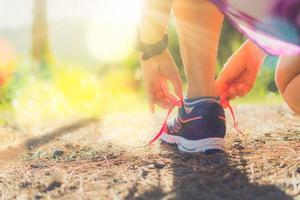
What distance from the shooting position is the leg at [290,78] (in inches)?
82.1

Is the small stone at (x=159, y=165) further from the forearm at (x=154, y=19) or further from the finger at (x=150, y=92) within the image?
the forearm at (x=154, y=19)

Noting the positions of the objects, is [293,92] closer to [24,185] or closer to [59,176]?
Answer: [59,176]

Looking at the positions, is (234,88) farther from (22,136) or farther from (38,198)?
(22,136)

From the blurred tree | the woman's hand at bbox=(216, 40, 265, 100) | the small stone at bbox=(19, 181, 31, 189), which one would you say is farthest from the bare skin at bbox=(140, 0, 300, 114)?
the blurred tree

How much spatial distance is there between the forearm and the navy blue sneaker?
0.28 m

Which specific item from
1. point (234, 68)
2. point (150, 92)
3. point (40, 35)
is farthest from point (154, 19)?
point (40, 35)

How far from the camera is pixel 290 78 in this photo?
6.97 feet

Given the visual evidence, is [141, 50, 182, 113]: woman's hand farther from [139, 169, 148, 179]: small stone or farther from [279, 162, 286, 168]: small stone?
[279, 162, 286, 168]: small stone

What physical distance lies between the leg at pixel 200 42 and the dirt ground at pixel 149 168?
0.27 metres

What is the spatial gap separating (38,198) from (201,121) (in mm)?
703

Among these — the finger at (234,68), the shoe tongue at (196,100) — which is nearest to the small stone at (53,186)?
the shoe tongue at (196,100)

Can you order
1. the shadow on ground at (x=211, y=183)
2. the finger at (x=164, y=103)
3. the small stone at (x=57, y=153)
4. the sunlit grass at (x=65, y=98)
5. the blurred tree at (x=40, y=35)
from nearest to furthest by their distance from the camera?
the shadow on ground at (x=211, y=183)
the finger at (x=164, y=103)
the small stone at (x=57, y=153)
the sunlit grass at (x=65, y=98)
the blurred tree at (x=40, y=35)

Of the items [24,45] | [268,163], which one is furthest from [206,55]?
[24,45]

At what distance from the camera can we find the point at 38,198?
1644 millimetres
